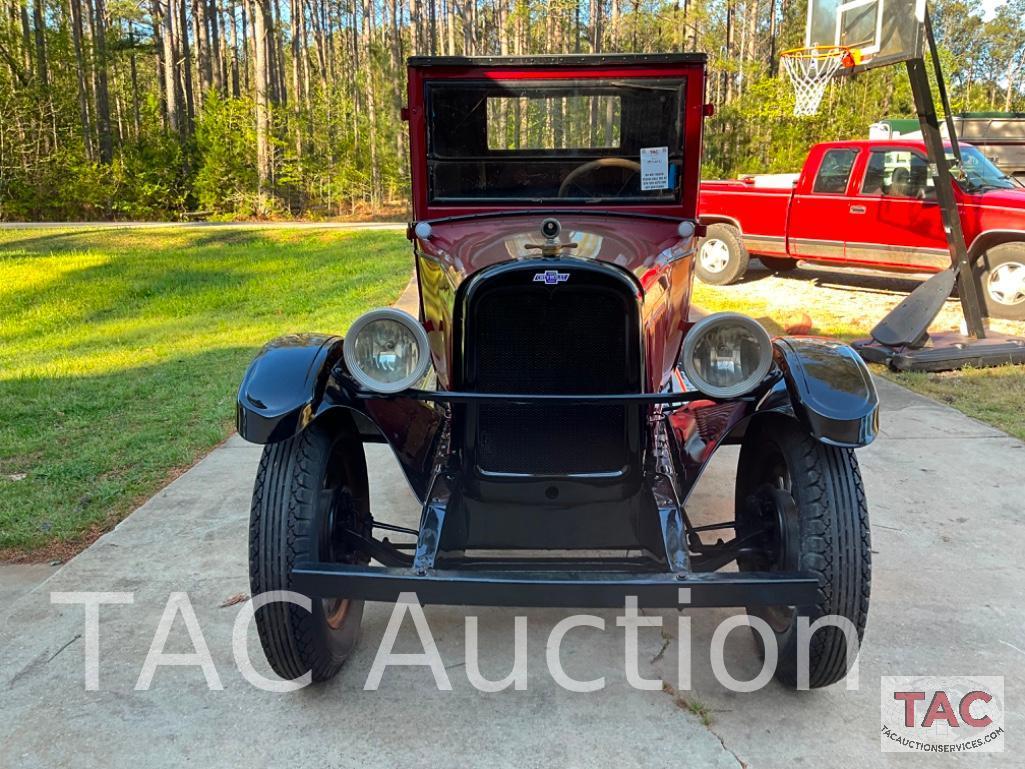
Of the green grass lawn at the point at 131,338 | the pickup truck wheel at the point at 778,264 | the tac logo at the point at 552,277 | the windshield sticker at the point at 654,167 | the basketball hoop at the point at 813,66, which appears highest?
the basketball hoop at the point at 813,66

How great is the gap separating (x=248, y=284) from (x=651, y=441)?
10164 millimetres

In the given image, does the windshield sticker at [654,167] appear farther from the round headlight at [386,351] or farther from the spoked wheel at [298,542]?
the spoked wheel at [298,542]

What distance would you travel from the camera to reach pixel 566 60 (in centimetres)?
342

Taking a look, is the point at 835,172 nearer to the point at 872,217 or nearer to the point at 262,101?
the point at 872,217

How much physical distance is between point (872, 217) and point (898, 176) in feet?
1.71

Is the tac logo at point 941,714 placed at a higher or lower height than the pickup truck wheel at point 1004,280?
lower

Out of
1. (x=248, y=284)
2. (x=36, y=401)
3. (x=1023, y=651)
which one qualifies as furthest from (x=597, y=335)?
(x=248, y=284)

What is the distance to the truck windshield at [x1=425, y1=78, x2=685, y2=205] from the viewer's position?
347 centimetres

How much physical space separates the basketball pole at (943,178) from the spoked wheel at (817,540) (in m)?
5.27

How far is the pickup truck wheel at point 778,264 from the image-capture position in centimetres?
1177

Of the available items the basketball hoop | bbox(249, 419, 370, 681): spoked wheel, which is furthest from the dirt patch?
bbox(249, 419, 370, 681): spoked wheel

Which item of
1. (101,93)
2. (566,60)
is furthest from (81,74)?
(566,60)

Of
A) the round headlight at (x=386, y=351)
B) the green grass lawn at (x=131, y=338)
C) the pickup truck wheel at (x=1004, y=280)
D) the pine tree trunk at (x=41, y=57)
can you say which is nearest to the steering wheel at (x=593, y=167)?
the round headlight at (x=386, y=351)

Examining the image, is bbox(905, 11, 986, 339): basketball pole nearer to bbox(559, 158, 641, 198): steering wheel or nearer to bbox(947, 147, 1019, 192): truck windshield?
bbox(947, 147, 1019, 192): truck windshield
